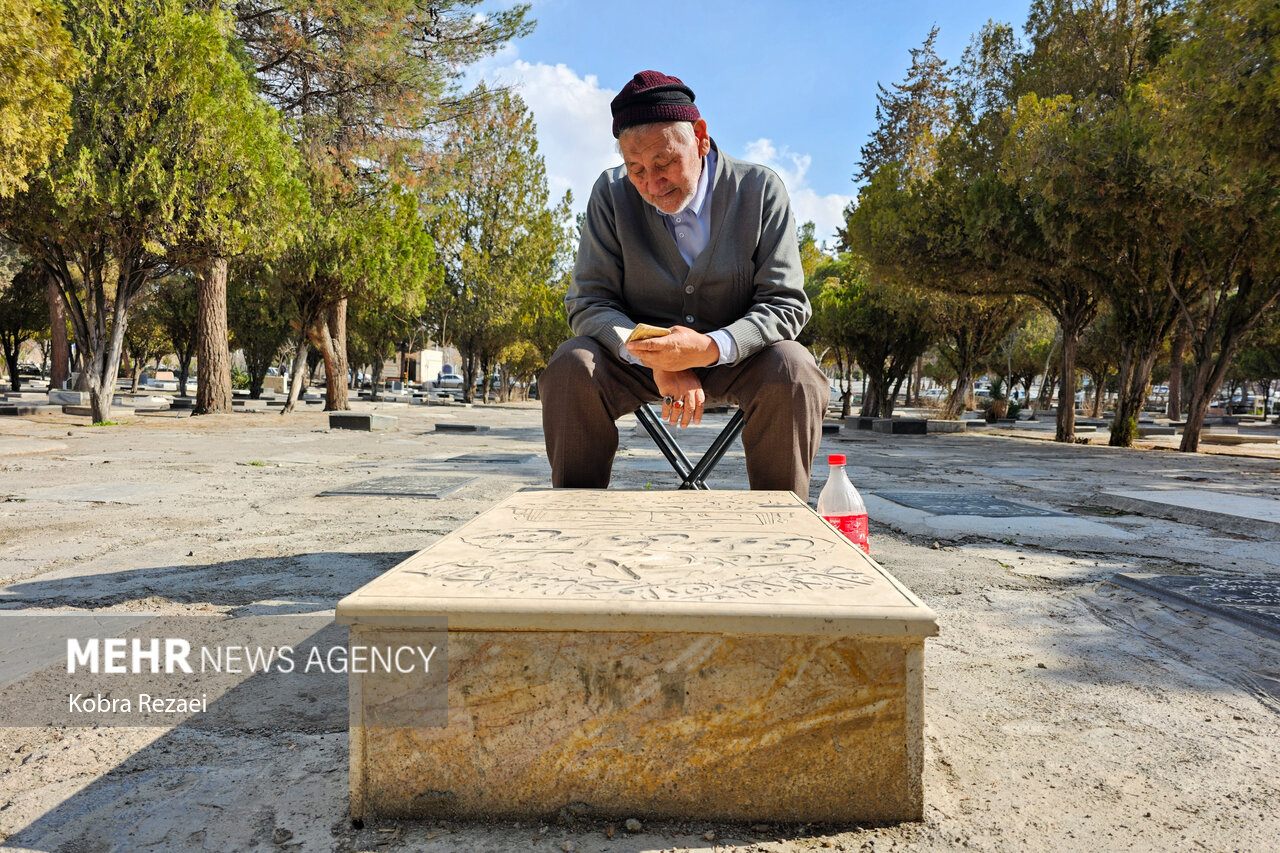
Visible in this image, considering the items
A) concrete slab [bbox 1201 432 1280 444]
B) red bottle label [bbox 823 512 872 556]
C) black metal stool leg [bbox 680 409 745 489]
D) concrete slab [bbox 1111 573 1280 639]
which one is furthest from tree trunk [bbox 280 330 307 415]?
concrete slab [bbox 1201 432 1280 444]

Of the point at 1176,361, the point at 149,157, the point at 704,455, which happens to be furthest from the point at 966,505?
the point at 1176,361

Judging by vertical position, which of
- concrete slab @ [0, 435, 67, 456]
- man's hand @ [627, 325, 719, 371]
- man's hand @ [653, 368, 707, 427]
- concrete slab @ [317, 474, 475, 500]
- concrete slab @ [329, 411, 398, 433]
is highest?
man's hand @ [627, 325, 719, 371]

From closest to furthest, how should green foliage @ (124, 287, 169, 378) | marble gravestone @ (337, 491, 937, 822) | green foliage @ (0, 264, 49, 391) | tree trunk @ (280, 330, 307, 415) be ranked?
marble gravestone @ (337, 491, 937, 822)
tree trunk @ (280, 330, 307, 415)
green foliage @ (0, 264, 49, 391)
green foliage @ (124, 287, 169, 378)

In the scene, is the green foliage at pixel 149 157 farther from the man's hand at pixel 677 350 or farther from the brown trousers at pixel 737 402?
the man's hand at pixel 677 350

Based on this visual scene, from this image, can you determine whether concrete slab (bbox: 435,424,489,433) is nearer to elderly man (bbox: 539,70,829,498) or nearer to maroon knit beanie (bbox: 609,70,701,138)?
elderly man (bbox: 539,70,829,498)

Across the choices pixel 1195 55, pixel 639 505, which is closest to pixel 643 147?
pixel 639 505

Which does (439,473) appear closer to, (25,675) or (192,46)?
(25,675)

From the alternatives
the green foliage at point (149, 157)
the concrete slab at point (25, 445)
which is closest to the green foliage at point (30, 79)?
the green foliage at point (149, 157)

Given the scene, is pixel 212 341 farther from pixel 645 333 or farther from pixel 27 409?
pixel 645 333

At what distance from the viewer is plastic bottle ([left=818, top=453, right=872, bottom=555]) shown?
2375 mm

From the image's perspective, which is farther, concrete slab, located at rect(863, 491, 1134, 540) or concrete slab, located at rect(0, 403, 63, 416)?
concrete slab, located at rect(0, 403, 63, 416)

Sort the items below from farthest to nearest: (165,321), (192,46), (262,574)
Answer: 1. (165,321)
2. (192,46)
3. (262,574)

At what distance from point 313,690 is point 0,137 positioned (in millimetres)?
8115

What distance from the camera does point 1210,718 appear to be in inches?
59.1
